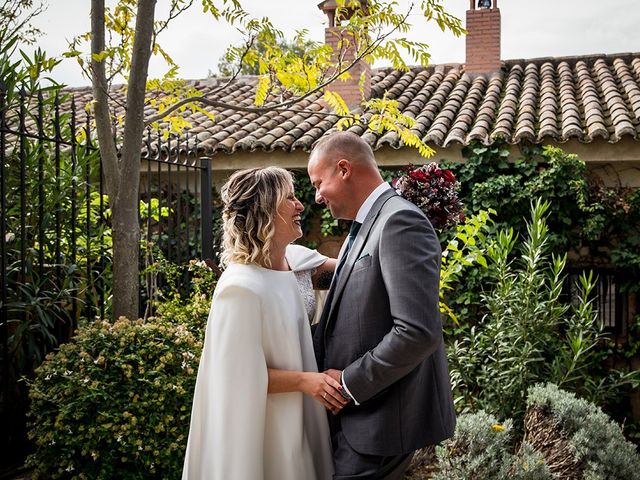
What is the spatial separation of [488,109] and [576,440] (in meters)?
6.12

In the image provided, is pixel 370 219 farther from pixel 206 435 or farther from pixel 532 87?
pixel 532 87

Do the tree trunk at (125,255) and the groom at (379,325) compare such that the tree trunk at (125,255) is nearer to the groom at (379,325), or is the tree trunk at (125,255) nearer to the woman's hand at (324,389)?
the groom at (379,325)

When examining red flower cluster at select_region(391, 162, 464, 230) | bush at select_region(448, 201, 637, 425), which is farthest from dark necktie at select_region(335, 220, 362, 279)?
bush at select_region(448, 201, 637, 425)

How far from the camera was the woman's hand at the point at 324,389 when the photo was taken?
2.23 metres

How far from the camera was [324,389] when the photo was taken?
7.40ft

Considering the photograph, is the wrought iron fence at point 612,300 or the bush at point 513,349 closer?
the bush at point 513,349

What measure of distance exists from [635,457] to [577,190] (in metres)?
4.00

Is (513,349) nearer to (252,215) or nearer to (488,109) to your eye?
(252,215)

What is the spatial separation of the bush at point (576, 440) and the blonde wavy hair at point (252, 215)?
258 centimetres

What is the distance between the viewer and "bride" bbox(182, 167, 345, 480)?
2.31 metres

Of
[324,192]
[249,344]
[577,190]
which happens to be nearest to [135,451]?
[249,344]

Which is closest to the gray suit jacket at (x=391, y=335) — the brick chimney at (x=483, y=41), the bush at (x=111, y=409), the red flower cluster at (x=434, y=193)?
the bush at (x=111, y=409)

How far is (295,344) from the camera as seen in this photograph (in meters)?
2.40

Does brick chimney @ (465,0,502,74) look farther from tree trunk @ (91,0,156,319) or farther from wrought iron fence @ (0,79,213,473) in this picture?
tree trunk @ (91,0,156,319)
